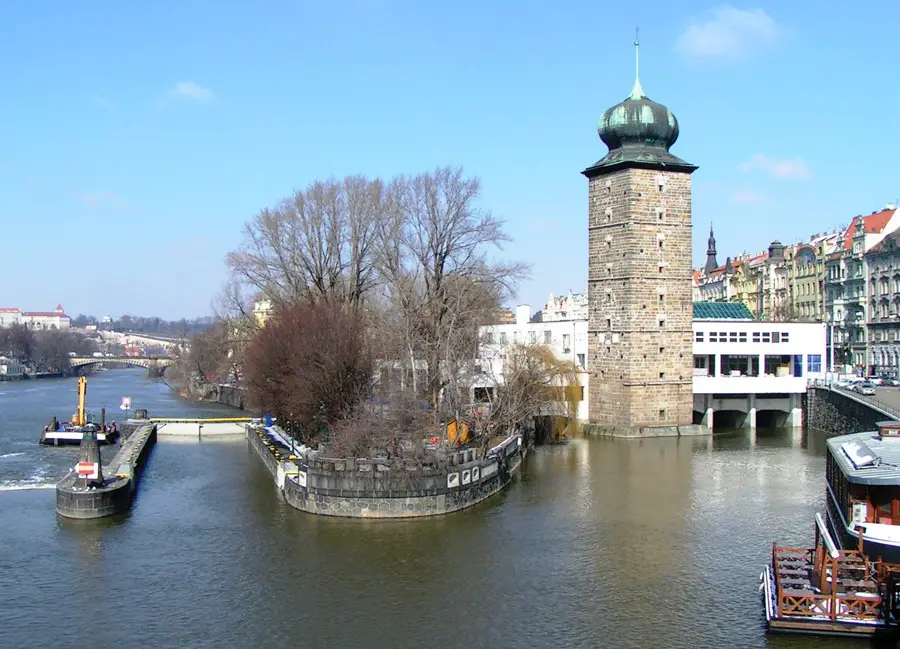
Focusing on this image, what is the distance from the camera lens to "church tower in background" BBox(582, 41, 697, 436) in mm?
48250

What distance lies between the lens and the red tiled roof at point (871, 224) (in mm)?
72312

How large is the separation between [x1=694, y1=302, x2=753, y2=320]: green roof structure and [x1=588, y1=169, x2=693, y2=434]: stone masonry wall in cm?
1217

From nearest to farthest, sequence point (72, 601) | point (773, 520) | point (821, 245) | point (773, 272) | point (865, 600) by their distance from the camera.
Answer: point (865, 600) < point (72, 601) < point (773, 520) < point (821, 245) < point (773, 272)

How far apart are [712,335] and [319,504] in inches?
1172

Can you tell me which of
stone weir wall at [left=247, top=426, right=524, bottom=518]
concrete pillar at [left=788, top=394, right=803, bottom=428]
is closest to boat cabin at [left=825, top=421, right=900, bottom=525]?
stone weir wall at [left=247, top=426, right=524, bottom=518]

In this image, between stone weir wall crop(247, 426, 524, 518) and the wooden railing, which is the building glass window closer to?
stone weir wall crop(247, 426, 524, 518)

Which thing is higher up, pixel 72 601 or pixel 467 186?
pixel 467 186

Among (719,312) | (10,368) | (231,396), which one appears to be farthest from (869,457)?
(10,368)

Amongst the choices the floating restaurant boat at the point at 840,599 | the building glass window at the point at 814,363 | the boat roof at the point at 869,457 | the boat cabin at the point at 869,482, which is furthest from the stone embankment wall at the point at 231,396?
the floating restaurant boat at the point at 840,599

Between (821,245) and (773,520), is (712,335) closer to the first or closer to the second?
(773,520)

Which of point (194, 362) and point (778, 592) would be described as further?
point (194, 362)

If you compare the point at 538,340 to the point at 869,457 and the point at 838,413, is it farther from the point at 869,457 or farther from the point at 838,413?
the point at 869,457

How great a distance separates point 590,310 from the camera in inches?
2015

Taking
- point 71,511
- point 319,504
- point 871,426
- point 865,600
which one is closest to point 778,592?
point 865,600
